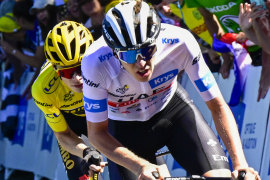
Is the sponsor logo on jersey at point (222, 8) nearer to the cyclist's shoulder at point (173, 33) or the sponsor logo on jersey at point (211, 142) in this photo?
the cyclist's shoulder at point (173, 33)

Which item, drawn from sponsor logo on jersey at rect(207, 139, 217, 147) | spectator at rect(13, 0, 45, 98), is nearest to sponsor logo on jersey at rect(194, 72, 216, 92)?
sponsor logo on jersey at rect(207, 139, 217, 147)

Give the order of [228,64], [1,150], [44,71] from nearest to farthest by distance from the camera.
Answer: [44,71], [228,64], [1,150]

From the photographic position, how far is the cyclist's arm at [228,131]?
4.22 m

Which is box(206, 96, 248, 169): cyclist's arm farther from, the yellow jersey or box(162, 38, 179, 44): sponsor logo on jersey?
the yellow jersey

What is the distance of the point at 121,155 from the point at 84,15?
4319mm

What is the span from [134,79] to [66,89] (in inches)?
57.7

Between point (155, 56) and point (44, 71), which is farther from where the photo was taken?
point (44, 71)

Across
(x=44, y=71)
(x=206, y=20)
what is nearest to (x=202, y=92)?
(x=44, y=71)

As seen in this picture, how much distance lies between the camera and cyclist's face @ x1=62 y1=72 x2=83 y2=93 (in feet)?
18.6

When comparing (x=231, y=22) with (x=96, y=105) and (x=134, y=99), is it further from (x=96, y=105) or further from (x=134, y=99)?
(x=96, y=105)

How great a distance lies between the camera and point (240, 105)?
6.66m

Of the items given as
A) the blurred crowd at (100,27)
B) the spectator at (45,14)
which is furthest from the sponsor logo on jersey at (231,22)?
the spectator at (45,14)

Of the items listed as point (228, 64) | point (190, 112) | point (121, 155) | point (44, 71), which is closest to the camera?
point (121, 155)

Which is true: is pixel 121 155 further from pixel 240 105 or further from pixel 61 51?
pixel 240 105
